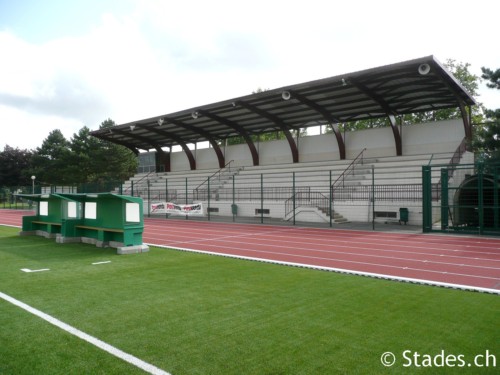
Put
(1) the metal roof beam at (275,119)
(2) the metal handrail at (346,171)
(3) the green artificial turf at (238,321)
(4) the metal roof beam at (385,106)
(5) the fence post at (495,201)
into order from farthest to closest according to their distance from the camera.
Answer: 1. (1) the metal roof beam at (275,119)
2. (2) the metal handrail at (346,171)
3. (4) the metal roof beam at (385,106)
4. (5) the fence post at (495,201)
5. (3) the green artificial turf at (238,321)

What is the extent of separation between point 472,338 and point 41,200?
1528 cm

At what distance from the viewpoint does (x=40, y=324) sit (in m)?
5.14

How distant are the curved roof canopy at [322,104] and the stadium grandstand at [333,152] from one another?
6cm

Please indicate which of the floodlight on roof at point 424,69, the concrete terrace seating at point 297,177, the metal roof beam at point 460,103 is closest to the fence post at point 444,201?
the concrete terrace seating at point 297,177

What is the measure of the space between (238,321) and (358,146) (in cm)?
2669

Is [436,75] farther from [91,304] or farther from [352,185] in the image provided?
[91,304]

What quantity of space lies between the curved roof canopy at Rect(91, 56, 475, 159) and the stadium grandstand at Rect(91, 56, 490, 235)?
64 mm

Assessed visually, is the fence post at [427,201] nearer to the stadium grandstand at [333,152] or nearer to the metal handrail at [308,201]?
the stadium grandstand at [333,152]

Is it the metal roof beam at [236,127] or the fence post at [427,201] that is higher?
the metal roof beam at [236,127]

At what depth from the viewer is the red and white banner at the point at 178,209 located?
80.8 feet

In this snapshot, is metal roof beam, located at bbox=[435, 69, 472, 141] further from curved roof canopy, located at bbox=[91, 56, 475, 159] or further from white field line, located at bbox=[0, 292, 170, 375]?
white field line, located at bbox=[0, 292, 170, 375]

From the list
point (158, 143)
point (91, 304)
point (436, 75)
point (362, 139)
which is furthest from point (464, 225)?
point (158, 143)

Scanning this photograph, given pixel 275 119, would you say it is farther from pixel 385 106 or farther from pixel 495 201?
pixel 495 201

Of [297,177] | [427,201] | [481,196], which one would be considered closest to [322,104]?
[297,177]
